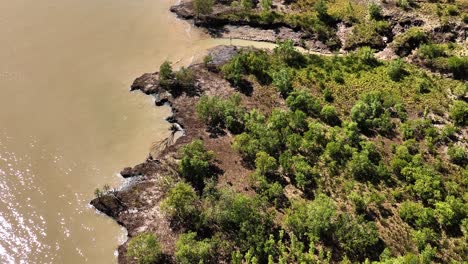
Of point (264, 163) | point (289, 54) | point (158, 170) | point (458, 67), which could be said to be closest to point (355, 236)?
point (264, 163)

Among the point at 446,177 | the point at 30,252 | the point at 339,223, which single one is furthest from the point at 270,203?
the point at 30,252

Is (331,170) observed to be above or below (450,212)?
above

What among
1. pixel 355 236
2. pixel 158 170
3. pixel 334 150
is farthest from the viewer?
pixel 334 150

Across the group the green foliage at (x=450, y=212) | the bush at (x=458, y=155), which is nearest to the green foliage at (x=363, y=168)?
the green foliage at (x=450, y=212)

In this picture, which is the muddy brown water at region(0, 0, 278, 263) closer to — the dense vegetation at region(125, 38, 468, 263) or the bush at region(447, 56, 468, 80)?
the dense vegetation at region(125, 38, 468, 263)

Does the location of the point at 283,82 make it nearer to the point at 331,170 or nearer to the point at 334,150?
the point at 334,150

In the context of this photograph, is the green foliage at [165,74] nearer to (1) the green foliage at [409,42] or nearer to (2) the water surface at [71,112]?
(2) the water surface at [71,112]
